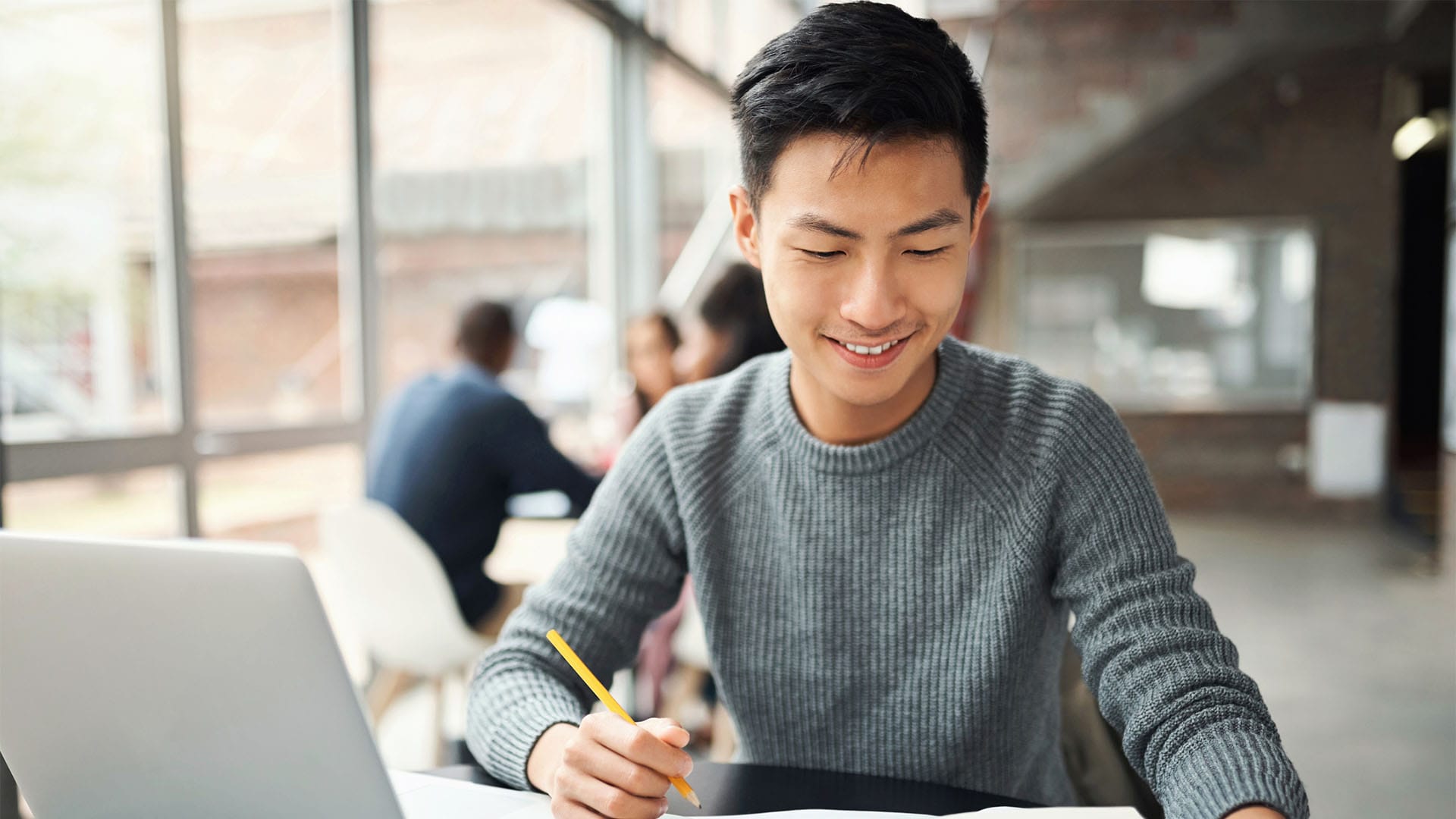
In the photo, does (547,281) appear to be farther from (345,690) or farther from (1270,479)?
(1270,479)

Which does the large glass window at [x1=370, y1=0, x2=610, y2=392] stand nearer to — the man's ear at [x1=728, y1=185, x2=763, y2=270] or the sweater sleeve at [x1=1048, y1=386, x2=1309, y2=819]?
the man's ear at [x1=728, y1=185, x2=763, y2=270]

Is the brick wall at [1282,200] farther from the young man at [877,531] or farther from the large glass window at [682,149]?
the young man at [877,531]

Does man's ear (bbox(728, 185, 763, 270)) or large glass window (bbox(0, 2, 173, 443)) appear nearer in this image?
man's ear (bbox(728, 185, 763, 270))

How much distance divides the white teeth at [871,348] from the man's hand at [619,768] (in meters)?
0.38

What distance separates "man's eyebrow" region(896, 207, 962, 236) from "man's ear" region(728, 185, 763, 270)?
0.53 ft

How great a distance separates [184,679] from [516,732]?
1.15 feet

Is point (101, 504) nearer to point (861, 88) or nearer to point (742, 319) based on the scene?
point (742, 319)

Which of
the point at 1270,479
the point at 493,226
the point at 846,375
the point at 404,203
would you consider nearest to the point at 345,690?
the point at 846,375

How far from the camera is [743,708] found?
1.10 m

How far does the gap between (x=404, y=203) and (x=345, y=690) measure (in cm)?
331

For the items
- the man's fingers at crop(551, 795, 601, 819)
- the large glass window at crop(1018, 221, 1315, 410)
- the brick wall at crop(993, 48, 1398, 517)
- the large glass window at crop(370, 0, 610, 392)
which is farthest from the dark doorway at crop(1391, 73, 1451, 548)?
the man's fingers at crop(551, 795, 601, 819)

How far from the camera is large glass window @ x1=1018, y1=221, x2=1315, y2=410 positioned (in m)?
7.23

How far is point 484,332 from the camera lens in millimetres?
2842

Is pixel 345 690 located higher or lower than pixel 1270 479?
higher
